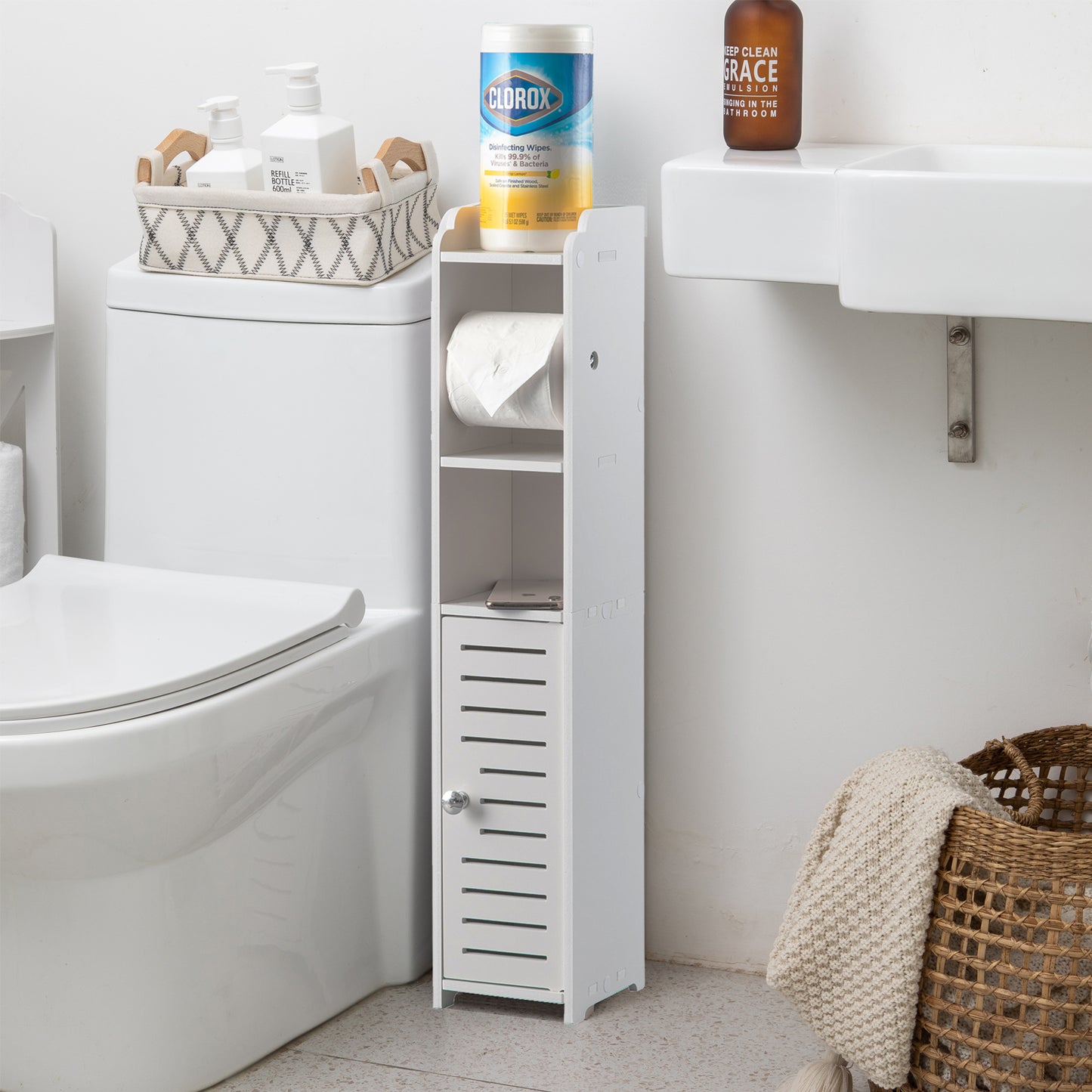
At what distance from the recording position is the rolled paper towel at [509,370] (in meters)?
1.35

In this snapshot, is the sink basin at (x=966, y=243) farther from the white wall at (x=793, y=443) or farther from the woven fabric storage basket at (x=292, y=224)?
A: the woven fabric storage basket at (x=292, y=224)

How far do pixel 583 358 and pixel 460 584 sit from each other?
10.6 inches

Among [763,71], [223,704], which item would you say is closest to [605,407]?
[763,71]

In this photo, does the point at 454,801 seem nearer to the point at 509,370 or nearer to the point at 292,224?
the point at 509,370

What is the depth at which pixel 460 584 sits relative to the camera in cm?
148

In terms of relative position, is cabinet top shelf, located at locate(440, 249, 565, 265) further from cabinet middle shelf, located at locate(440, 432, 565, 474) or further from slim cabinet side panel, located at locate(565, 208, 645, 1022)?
cabinet middle shelf, located at locate(440, 432, 565, 474)

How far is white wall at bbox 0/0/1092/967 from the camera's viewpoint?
4.56ft

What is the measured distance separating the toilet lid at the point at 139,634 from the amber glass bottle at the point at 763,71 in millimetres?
568

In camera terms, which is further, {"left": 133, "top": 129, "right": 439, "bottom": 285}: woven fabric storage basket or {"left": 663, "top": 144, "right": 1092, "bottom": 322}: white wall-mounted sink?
{"left": 133, "top": 129, "right": 439, "bottom": 285}: woven fabric storage basket

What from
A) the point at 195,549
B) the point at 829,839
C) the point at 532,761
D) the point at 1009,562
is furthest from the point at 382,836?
the point at 1009,562

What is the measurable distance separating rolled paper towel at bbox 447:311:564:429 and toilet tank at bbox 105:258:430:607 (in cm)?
10

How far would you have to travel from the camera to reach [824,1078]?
1.28 metres

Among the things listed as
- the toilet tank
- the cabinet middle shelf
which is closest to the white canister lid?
the toilet tank

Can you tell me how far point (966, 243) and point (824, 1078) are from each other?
711 millimetres
